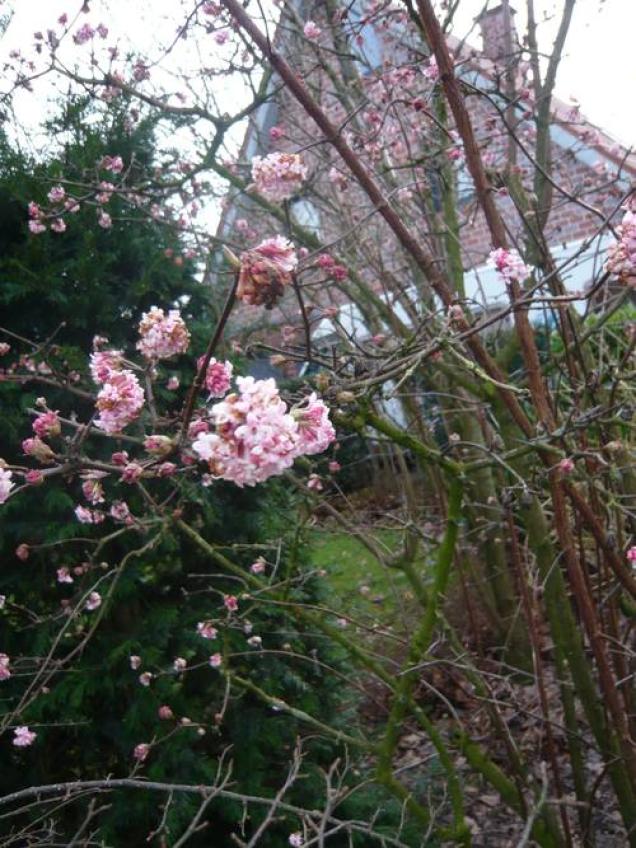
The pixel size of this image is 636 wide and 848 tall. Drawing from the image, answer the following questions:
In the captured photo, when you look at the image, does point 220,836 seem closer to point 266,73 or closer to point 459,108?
point 459,108

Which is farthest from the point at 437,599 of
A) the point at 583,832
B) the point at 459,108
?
the point at 459,108

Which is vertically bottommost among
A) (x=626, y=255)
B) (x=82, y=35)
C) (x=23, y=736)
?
(x=23, y=736)

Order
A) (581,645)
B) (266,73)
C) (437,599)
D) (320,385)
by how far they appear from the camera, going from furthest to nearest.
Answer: (266,73) → (581,645) → (437,599) → (320,385)

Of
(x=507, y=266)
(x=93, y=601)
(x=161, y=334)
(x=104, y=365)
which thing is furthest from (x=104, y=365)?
(x=93, y=601)

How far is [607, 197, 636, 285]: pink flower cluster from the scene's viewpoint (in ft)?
5.87

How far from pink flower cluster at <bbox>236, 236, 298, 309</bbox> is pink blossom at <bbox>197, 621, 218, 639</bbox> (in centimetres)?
188

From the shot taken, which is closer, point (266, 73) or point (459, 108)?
point (459, 108)

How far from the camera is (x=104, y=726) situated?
3205mm

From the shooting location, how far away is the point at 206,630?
3.09 meters

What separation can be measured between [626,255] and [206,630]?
200 centimetres

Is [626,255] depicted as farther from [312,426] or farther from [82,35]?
[82,35]

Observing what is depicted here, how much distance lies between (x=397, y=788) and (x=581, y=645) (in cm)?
81

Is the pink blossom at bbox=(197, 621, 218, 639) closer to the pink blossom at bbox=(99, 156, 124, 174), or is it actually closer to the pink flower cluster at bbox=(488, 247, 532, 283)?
the pink flower cluster at bbox=(488, 247, 532, 283)

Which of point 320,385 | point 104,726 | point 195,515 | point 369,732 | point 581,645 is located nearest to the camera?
point 320,385
